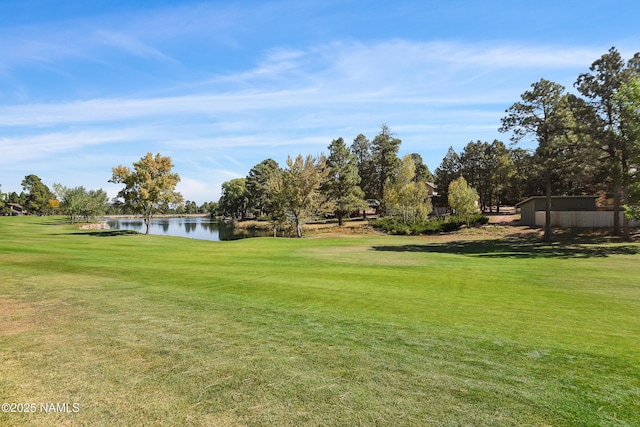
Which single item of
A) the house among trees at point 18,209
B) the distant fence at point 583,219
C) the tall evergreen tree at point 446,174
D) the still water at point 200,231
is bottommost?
the still water at point 200,231

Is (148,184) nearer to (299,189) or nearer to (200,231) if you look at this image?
(299,189)

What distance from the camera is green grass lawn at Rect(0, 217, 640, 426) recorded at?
13.8ft

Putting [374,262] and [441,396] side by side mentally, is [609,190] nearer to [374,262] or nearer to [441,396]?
[374,262]

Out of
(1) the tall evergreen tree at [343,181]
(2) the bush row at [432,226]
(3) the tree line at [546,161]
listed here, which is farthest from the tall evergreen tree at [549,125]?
(1) the tall evergreen tree at [343,181]

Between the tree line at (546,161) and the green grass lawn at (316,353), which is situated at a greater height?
the tree line at (546,161)

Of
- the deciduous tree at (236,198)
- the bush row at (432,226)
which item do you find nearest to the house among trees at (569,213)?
the bush row at (432,226)

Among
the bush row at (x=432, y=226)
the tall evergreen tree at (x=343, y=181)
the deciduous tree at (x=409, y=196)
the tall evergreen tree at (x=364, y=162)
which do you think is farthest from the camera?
the tall evergreen tree at (x=364, y=162)

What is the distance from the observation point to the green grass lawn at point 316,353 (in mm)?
4215

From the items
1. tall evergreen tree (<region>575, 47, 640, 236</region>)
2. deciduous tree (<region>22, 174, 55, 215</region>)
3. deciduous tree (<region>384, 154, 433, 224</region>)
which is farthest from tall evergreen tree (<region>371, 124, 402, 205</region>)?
deciduous tree (<region>22, 174, 55, 215</region>)

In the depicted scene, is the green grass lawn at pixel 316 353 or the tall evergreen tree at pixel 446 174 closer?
the green grass lawn at pixel 316 353

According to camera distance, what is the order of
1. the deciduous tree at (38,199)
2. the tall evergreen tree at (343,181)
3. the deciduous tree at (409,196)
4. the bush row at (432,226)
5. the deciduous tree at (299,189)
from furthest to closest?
the deciduous tree at (38,199)
the tall evergreen tree at (343,181)
the deciduous tree at (409,196)
the bush row at (432,226)
the deciduous tree at (299,189)

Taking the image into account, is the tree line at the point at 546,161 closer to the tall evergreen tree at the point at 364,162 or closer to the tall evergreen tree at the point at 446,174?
the tall evergreen tree at the point at 364,162

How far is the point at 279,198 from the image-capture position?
45125 mm

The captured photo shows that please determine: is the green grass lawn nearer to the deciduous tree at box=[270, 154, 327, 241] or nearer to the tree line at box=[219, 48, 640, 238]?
the tree line at box=[219, 48, 640, 238]
